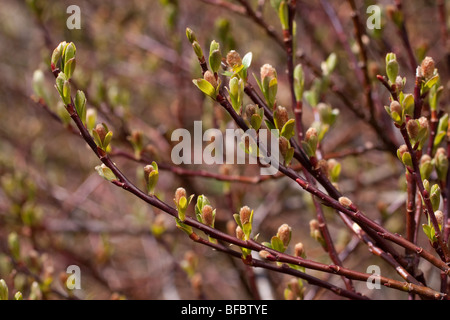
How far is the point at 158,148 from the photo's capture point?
2984 mm

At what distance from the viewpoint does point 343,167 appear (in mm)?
3412

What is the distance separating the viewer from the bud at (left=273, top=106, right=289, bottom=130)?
1161 millimetres

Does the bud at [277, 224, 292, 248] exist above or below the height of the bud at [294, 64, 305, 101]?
below

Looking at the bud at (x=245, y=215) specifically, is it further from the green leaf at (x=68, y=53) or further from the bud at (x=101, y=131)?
the green leaf at (x=68, y=53)

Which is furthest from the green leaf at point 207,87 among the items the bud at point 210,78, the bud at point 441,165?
the bud at point 441,165

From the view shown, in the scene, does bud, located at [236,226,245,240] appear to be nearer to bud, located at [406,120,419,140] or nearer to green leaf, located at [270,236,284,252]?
green leaf, located at [270,236,284,252]

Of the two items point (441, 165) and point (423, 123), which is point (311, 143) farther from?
point (441, 165)

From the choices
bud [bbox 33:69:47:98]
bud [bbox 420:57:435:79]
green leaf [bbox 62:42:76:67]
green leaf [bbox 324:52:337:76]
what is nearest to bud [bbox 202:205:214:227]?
green leaf [bbox 62:42:76:67]

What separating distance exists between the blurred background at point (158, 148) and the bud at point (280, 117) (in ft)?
2.48

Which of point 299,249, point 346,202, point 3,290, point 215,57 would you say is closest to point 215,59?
point 215,57

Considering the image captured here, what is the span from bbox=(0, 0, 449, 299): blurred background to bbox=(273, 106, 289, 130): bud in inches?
29.7

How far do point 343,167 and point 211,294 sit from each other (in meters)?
1.42
